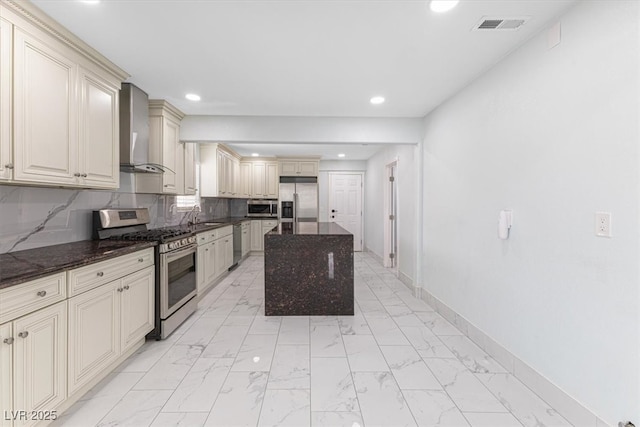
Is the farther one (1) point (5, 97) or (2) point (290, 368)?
(2) point (290, 368)

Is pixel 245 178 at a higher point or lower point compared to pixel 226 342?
higher

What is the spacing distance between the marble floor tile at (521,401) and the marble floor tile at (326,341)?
1.13 meters

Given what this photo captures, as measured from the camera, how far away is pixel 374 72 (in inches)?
104

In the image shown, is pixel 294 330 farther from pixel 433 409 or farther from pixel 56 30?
pixel 56 30

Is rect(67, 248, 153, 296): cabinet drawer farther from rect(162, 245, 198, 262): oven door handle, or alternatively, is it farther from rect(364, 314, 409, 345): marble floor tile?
rect(364, 314, 409, 345): marble floor tile

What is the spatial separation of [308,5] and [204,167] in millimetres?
4120

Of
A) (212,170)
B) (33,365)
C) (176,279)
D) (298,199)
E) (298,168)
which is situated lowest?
(33,365)

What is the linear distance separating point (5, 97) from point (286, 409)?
2.50m

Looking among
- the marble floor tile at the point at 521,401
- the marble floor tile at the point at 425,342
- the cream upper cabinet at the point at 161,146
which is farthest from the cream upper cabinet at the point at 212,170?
the marble floor tile at the point at 521,401

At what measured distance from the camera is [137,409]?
1.83 meters

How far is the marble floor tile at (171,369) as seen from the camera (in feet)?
6.81

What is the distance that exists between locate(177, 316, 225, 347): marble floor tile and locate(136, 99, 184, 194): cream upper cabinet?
1623 millimetres

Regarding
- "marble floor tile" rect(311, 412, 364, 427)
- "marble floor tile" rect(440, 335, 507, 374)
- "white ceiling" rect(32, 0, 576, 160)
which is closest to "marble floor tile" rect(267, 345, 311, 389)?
"marble floor tile" rect(311, 412, 364, 427)

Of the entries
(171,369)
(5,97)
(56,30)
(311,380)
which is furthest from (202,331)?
(56,30)
